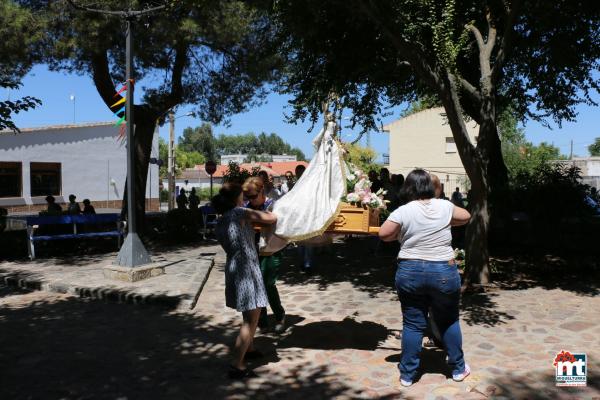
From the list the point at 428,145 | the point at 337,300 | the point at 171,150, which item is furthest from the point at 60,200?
the point at 337,300

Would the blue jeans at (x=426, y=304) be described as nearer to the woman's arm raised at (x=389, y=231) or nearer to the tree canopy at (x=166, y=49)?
the woman's arm raised at (x=389, y=231)

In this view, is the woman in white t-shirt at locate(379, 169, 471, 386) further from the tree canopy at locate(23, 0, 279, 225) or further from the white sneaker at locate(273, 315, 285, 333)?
the tree canopy at locate(23, 0, 279, 225)

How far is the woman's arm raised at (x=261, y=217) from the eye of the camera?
4426 mm

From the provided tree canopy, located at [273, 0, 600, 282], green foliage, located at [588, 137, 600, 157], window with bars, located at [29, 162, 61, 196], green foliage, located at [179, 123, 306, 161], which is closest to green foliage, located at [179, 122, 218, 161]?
green foliage, located at [179, 123, 306, 161]

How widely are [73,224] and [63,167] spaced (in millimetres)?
20521

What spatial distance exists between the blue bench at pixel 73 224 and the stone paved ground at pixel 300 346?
3105mm

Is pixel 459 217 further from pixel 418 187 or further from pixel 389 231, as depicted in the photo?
pixel 389 231

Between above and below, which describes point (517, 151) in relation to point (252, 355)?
above

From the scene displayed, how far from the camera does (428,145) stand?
37.2m

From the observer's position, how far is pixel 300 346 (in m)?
5.29

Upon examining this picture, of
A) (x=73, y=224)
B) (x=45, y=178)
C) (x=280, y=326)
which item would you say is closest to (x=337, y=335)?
(x=280, y=326)

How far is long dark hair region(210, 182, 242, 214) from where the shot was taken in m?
4.42

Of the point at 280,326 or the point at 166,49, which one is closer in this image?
the point at 280,326

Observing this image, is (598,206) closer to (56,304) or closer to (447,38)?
(447,38)
